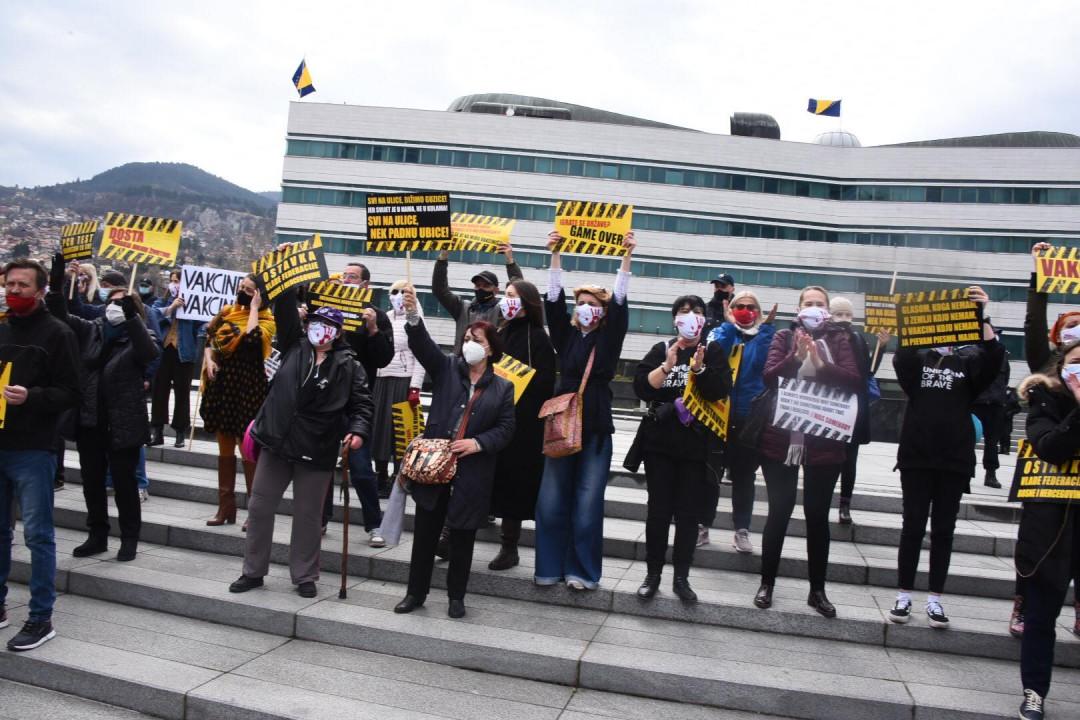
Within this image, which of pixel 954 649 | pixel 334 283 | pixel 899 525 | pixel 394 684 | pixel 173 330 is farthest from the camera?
pixel 173 330

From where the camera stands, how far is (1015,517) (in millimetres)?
7695

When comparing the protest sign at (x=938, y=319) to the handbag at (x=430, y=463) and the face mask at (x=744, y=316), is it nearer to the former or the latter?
the face mask at (x=744, y=316)

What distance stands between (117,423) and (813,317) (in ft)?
18.2

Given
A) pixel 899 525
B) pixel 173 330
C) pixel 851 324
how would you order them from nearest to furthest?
1. pixel 851 324
2. pixel 899 525
3. pixel 173 330

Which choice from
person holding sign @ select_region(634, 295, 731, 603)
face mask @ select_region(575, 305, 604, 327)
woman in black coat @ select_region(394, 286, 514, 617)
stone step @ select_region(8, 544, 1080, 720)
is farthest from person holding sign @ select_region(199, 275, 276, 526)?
person holding sign @ select_region(634, 295, 731, 603)

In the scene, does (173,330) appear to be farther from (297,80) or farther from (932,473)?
(297,80)

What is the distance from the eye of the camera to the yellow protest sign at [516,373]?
5734mm

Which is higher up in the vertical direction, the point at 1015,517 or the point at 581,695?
the point at 1015,517

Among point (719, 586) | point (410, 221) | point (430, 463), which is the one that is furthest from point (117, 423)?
point (719, 586)

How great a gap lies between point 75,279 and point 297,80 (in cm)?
3282

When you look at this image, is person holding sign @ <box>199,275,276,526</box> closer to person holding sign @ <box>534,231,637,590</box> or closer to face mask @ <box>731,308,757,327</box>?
person holding sign @ <box>534,231,637,590</box>

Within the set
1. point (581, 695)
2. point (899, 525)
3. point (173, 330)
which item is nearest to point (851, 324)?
point (899, 525)

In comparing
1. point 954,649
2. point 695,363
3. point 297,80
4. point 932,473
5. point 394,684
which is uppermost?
point 297,80

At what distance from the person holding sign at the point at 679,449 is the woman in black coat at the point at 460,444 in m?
1.09
